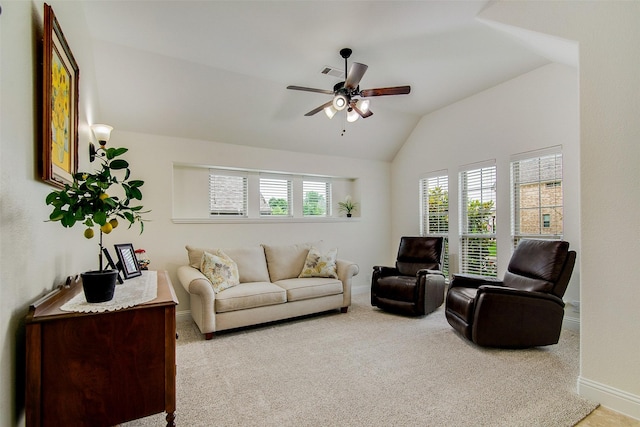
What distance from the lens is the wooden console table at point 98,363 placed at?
1311 mm

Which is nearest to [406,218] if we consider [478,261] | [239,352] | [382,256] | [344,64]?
[382,256]

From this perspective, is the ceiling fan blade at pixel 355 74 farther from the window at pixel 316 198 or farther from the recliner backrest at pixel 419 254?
the recliner backrest at pixel 419 254

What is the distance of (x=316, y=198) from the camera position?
537 cm

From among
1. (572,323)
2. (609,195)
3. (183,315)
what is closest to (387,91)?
(609,195)

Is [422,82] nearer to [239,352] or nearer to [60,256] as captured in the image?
[239,352]

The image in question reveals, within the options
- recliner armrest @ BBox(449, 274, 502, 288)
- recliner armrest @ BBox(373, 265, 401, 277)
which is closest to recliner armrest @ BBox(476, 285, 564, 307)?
recliner armrest @ BBox(449, 274, 502, 288)

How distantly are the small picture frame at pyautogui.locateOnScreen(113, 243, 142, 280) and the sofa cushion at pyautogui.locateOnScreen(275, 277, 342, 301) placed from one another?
1.72 metres

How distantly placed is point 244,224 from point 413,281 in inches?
99.6

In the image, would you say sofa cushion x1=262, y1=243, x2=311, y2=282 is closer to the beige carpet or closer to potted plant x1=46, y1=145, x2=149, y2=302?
the beige carpet

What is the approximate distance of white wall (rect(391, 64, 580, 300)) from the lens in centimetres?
338

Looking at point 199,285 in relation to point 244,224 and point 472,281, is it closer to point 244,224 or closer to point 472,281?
point 244,224

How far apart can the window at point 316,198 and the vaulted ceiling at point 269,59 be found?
0.88m

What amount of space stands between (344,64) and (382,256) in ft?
11.7

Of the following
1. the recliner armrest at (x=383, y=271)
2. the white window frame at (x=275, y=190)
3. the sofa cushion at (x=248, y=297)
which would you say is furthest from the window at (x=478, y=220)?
the sofa cushion at (x=248, y=297)
